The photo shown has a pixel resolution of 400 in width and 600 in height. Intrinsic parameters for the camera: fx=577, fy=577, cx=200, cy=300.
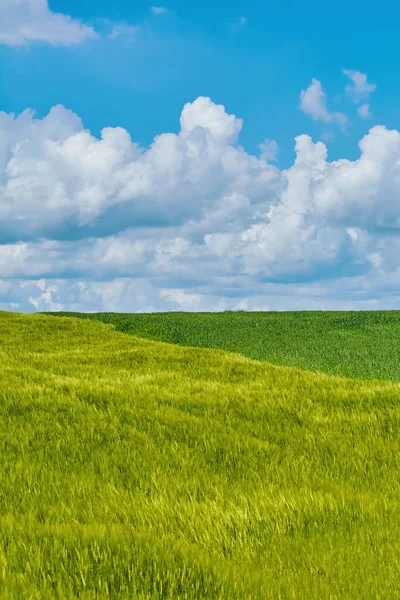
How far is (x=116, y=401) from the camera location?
11.1m

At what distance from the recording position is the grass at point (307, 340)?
71.5 feet

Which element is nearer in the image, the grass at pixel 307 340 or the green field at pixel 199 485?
the green field at pixel 199 485

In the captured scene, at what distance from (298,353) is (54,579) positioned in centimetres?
2265

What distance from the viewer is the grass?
21797 millimetres

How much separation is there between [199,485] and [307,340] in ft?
86.9

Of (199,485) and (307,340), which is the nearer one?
(199,485)

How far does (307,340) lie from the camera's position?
32656mm

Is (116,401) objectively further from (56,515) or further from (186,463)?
(56,515)

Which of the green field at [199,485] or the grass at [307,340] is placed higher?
the grass at [307,340]

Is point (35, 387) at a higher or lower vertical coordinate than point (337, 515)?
higher

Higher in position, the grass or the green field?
the grass

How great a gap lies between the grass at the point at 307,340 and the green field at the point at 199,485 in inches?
251

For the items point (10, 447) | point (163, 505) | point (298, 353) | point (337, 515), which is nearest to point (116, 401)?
point (10, 447)

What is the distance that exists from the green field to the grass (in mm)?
6378
